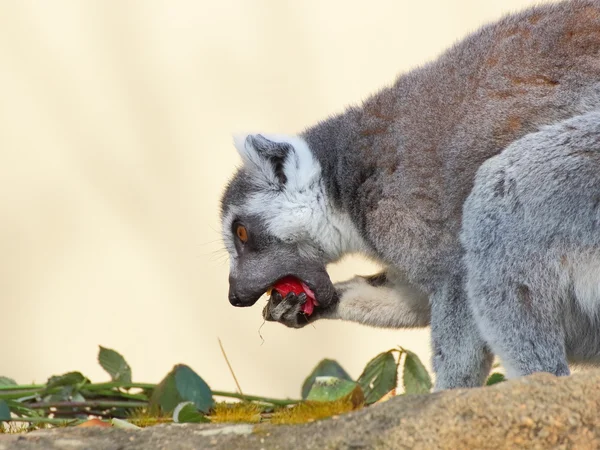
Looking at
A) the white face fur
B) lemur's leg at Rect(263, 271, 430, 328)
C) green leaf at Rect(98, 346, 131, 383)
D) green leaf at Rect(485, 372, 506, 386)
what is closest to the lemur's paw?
lemur's leg at Rect(263, 271, 430, 328)

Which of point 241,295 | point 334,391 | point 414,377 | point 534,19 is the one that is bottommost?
point 414,377

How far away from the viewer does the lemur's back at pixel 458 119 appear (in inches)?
137

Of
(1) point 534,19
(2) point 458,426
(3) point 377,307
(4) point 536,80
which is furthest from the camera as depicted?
(3) point 377,307

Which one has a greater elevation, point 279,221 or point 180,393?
point 279,221

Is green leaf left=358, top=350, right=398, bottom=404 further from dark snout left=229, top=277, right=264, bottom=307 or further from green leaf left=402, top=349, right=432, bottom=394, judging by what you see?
dark snout left=229, top=277, right=264, bottom=307

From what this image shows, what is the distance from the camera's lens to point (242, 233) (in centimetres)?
414

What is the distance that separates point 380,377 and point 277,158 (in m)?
1.18

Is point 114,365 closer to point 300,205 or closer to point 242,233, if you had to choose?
point 242,233

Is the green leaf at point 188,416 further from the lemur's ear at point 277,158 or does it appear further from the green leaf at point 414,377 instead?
the lemur's ear at point 277,158

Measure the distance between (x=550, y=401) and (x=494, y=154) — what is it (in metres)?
1.58

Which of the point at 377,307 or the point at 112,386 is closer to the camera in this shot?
the point at 112,386

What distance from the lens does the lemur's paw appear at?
162 inches

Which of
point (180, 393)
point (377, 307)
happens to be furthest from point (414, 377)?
point (180, 393)

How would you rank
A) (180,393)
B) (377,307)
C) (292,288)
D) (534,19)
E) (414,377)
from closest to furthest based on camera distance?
1. (180,393)
2. (414,377)
3. (534,19)
4. (292,288)
5. (377,307)
